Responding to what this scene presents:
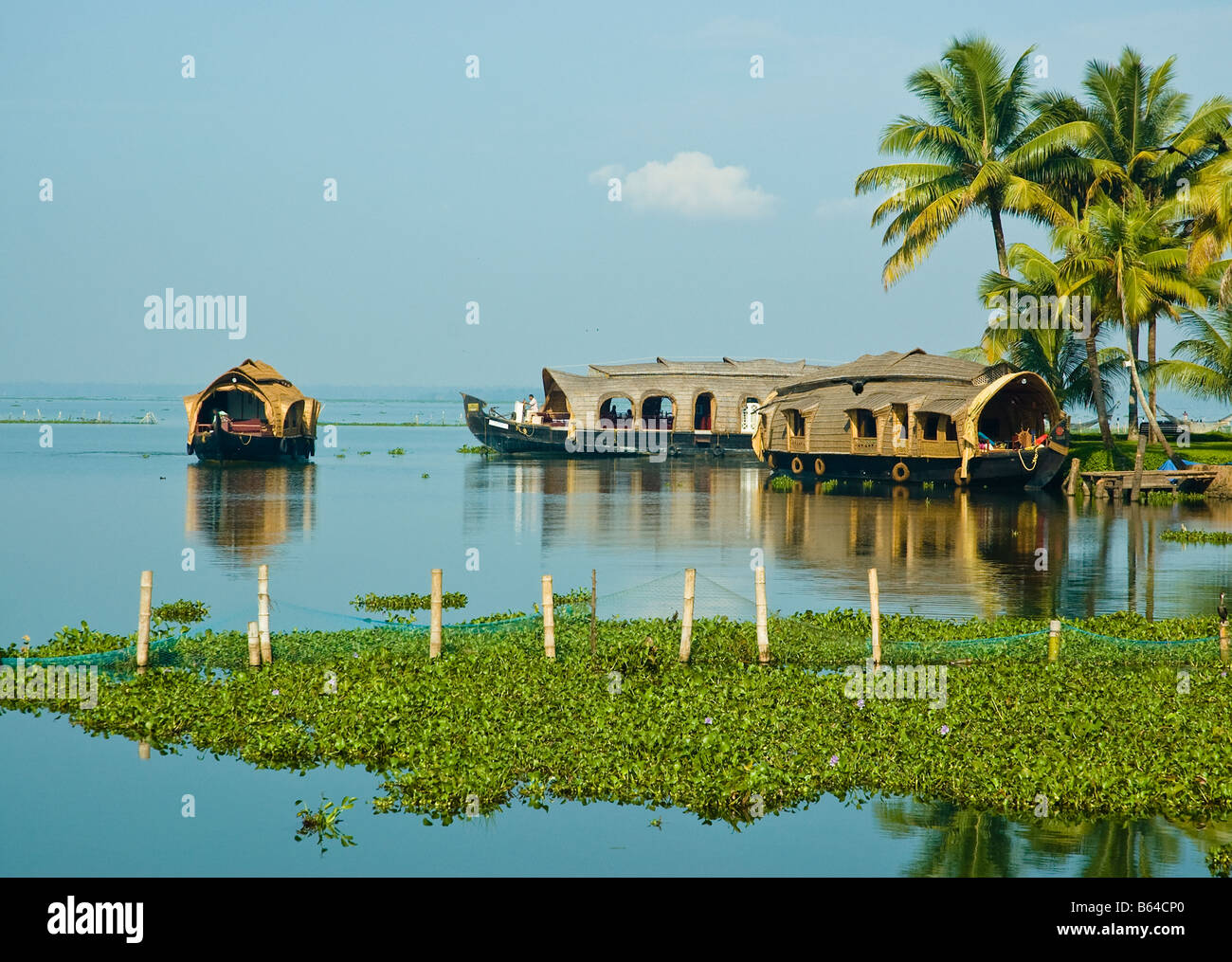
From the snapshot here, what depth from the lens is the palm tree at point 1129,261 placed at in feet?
115

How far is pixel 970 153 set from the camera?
3928 centimetres

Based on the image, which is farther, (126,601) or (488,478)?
(488,478)

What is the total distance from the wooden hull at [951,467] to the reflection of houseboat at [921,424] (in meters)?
0.03

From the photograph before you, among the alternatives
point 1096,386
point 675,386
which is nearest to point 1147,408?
point 1096,386

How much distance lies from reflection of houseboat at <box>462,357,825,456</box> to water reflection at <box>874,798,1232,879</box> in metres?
48.5

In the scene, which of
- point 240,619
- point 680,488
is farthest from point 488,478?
point 240,619

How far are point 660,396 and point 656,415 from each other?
3.96m

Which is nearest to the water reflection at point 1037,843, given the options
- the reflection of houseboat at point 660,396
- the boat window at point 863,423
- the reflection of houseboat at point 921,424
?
the reflection of houseboat at point 921,424

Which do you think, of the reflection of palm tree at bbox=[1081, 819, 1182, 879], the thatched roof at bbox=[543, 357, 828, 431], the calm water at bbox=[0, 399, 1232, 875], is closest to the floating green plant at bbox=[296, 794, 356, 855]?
the calm water at bbox=[0, 399, 1232, 875]

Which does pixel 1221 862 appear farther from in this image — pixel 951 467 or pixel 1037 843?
pixel 951 467

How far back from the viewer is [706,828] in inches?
405
